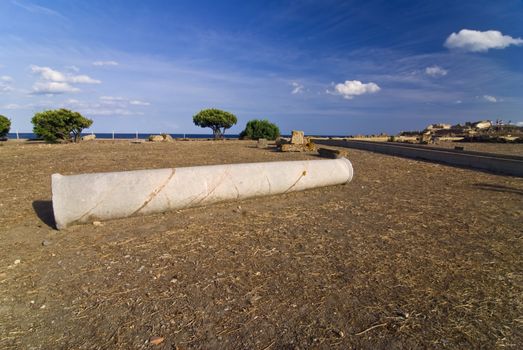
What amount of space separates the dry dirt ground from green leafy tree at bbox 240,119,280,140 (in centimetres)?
2843

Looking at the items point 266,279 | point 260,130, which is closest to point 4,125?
point 260,130

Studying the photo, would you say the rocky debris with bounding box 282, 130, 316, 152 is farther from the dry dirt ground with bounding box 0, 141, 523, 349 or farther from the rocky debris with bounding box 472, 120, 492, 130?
the rocky debris with bounding box 472, 120, 492, 130

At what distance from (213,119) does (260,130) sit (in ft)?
21.9

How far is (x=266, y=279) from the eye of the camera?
116 inches

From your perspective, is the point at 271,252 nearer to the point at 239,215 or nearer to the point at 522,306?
the point at 239,215

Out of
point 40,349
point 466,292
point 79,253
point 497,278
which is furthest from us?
point 79,253

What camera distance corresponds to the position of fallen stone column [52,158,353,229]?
14.0ft

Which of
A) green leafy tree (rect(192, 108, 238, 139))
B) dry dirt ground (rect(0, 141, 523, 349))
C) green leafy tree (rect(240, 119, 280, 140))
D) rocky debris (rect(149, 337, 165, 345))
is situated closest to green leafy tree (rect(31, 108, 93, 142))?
green leafy tree (rect(192, 108, 238, 139))

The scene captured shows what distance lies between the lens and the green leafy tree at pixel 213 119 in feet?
118

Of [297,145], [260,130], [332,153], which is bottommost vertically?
[332,153]

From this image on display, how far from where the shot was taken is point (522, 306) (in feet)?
8.29

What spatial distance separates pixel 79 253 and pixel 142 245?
72 centimetres

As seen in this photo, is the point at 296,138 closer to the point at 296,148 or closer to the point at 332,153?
the point at 296,148

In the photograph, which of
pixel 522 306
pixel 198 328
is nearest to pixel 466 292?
pixel 522 306
